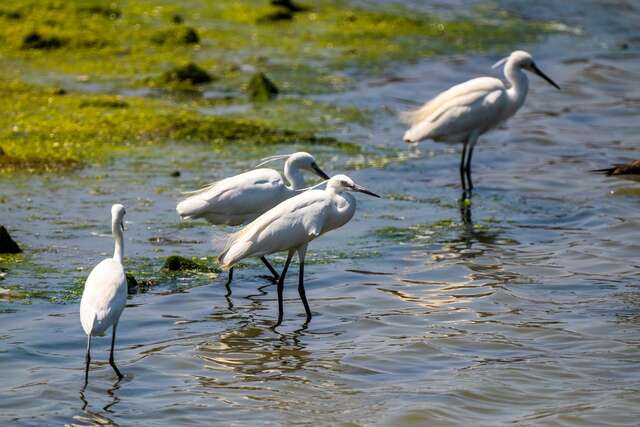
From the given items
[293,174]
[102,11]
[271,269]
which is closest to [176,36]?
[102,11]

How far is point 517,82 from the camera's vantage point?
558 inches

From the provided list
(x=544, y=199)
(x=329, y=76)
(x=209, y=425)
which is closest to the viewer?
(x=209, y=425)

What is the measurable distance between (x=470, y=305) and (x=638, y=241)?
2.58m

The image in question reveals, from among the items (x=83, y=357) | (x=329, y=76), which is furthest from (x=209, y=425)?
(x=329, y=76)

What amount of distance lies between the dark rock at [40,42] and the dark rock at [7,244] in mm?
9707

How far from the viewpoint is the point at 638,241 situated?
11180 mm

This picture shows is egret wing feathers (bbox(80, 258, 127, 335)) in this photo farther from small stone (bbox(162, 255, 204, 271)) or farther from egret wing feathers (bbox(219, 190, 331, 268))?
small stone (bbox(162, 255, 204, 271))

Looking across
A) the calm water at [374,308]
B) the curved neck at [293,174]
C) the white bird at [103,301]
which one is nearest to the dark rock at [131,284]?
the calm water at [374,308]

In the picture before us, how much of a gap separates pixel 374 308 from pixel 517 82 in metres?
5.68

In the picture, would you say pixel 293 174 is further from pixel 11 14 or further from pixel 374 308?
pixel 11 14

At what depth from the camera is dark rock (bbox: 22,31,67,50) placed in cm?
1906

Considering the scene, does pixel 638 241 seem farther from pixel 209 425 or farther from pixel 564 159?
pixel 209 425

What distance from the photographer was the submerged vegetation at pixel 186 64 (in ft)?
47.8

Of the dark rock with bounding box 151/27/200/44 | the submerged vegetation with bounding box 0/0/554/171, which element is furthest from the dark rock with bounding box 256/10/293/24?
the dark rock with bounding box 151/27/200/44
